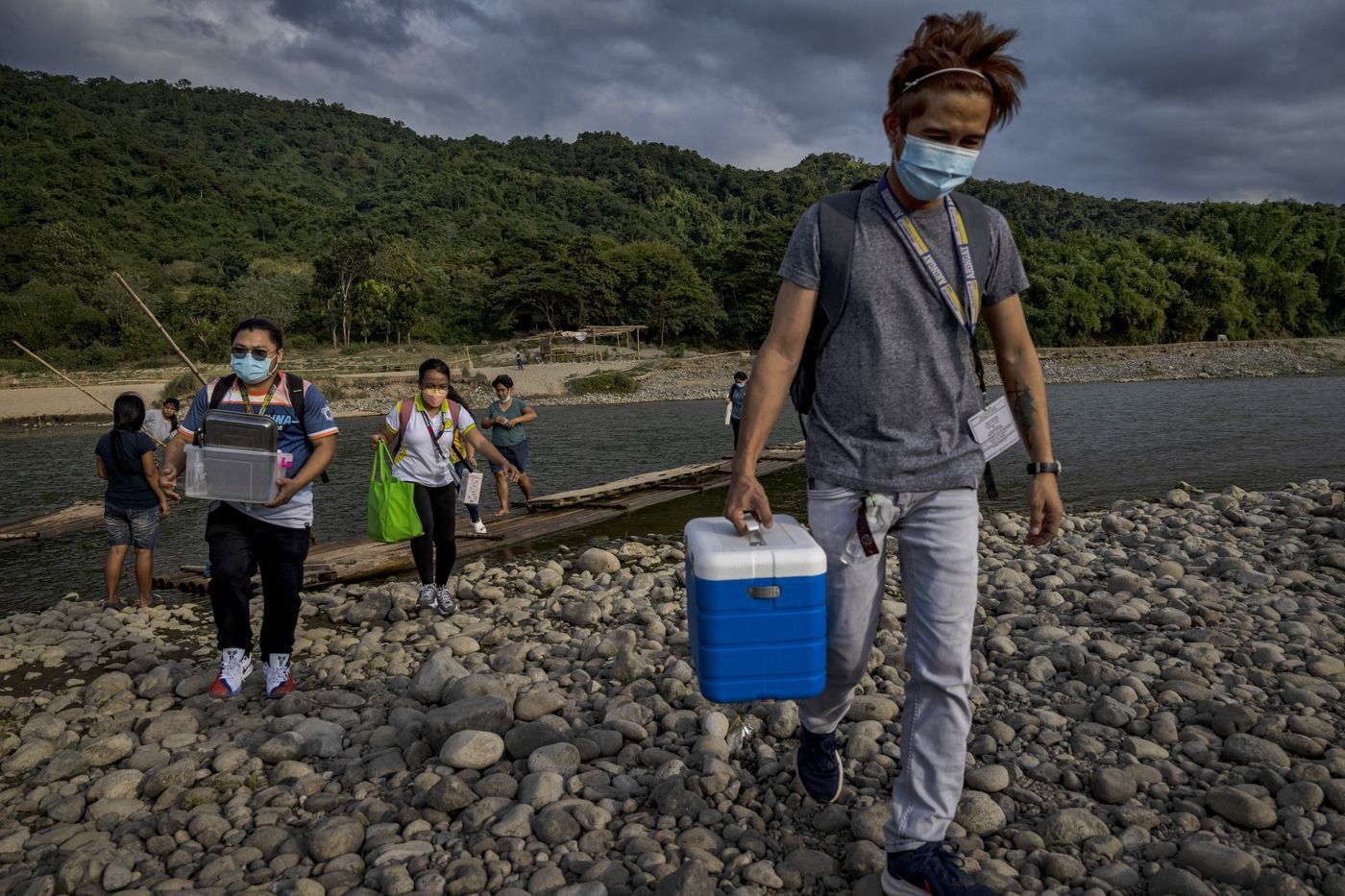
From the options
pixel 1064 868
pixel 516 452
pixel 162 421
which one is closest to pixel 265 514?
pixel 1064 868

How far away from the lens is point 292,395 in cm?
416

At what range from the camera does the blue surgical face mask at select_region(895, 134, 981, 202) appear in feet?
7.07

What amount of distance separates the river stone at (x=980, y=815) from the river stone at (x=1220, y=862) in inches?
19.8

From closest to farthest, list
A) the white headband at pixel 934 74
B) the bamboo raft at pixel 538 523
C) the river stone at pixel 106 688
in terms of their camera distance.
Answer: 1. the white headband at pixel 934 74
2. the river stone at pixel 106 688
3. the bamboo raft at pixel 538 523

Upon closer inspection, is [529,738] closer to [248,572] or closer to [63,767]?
[248,572]

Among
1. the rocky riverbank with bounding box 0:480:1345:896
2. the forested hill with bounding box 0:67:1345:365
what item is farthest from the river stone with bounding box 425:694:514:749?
the forested hill with bounding box 0:67:1345:365

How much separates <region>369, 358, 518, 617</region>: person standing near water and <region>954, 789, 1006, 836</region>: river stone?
4.13 meters

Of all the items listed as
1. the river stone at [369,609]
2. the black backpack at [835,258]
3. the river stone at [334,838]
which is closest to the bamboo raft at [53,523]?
the river stone at [369,609]

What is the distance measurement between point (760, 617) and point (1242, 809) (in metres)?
1.75

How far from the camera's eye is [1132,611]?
15.5 ft

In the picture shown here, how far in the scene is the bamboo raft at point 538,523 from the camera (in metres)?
7.39

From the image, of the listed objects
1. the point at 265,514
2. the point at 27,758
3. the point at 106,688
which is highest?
the point at 265,514

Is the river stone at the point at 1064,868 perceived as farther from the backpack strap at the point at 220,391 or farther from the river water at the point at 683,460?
the river water at the point at 683,460

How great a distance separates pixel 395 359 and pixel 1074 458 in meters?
44.1
